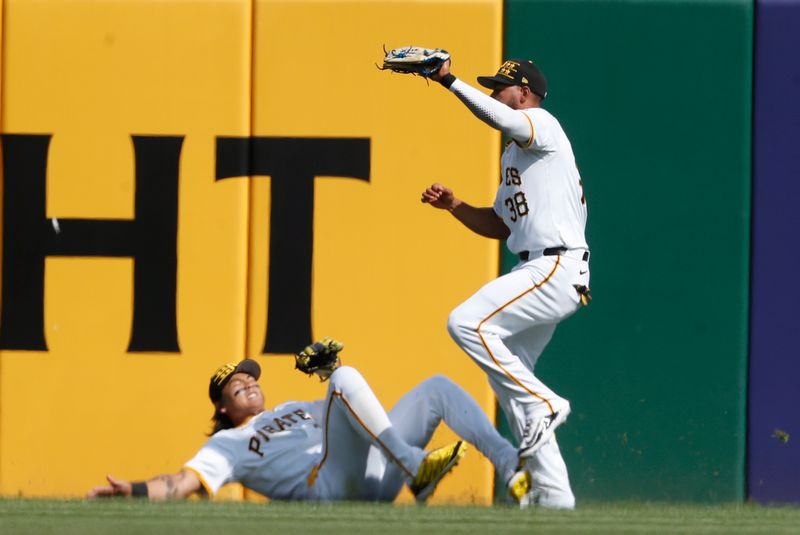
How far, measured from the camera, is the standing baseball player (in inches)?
176

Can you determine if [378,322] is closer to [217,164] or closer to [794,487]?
[217,164]

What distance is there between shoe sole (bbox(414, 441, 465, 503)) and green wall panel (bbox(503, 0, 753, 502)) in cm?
127

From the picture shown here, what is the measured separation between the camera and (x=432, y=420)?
4.64 m

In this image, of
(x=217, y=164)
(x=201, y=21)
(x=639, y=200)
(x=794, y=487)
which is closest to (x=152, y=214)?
(x=217, y=164)

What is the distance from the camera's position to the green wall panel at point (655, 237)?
18.3ft

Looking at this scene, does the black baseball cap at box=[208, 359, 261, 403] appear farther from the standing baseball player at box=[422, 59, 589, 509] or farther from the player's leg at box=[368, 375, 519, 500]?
the standing baseball player at box=[422, 59, 589, 509]

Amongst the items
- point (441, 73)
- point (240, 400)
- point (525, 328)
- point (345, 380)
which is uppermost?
point (441, 73)

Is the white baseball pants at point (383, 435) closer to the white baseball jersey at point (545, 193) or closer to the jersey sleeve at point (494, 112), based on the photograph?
the white baseball jersey at point (545, 193)

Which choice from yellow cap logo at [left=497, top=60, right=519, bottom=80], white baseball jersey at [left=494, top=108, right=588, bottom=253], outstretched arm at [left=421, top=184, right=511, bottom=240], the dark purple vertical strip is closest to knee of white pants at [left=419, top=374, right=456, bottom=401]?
white baseball jersey at [left=494, top=108, right=588, bottom=253]

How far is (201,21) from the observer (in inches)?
222

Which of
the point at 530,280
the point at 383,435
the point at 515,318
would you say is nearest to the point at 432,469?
the point at 383,435

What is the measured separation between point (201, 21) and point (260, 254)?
0.93 meters

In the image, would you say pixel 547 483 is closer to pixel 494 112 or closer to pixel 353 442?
pixel 353 442

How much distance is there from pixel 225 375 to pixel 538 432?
112 cm
